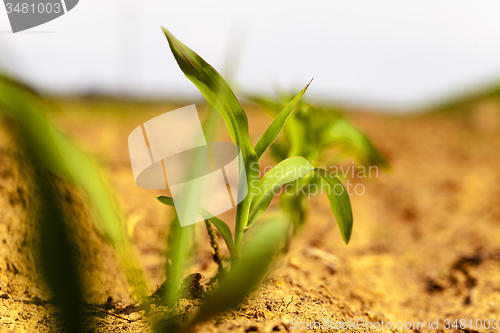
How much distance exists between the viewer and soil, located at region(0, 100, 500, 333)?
55 cm

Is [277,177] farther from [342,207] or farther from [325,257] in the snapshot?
[325,257]

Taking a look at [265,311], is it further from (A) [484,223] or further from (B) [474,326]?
(A) [484,223]

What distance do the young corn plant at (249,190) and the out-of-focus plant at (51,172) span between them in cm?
17

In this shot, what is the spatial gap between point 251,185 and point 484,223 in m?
1.62

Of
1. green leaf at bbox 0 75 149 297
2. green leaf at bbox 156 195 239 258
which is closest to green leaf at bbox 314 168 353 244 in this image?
green leaf at bbox 156 195 239 258

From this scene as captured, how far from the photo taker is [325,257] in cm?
124

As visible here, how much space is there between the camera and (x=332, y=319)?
2.11ft

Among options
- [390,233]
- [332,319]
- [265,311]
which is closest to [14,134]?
[265,311]

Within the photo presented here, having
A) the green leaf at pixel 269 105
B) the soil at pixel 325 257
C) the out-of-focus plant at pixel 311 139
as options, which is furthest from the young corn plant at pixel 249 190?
the green leaf at pixel 269 105

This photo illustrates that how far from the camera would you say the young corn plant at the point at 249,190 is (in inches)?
→ 17.3

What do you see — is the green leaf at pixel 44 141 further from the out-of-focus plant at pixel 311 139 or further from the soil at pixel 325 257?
the out-of-focus plant at pixel 311 139

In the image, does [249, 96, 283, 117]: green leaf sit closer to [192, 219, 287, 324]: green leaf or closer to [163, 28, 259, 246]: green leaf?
[163, 28, 259, 246]: green leaf

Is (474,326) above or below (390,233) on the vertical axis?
above

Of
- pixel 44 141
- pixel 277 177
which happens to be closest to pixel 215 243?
pixel 277 177
